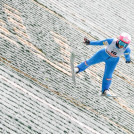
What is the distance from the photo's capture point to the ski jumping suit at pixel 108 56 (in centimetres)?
558

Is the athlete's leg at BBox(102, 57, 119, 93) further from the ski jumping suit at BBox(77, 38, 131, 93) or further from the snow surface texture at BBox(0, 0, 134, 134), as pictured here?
the snow surface texture at BBox(0, 0, 134, 134)

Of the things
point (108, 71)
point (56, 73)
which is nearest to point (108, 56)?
point (108, 71)

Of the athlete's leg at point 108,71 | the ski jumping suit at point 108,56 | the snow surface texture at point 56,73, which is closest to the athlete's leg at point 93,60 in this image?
the ski jumping suit at point 108,56

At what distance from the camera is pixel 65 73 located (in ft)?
20.4

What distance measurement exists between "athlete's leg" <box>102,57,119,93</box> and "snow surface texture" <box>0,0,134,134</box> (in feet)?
1.03

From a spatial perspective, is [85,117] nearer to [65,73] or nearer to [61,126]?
[61,126]

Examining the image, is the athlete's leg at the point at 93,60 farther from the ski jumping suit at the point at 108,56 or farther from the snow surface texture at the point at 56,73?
the snow surface texture at the point at 56,73

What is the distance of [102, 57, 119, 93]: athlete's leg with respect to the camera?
5.83 m

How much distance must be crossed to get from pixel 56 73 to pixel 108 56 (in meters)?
1.25

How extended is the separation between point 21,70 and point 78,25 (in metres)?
2.30

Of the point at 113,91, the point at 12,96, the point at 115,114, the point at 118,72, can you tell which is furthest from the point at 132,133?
the point at 12,96

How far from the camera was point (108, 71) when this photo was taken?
5961mm

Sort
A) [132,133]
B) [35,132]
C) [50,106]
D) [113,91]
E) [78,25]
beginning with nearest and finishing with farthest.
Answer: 1. [35,132]
2. [50,106]
3. [132,133]
4. [113,91]
5. [78,25]

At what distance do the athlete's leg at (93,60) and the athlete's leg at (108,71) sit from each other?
7.5 inches
